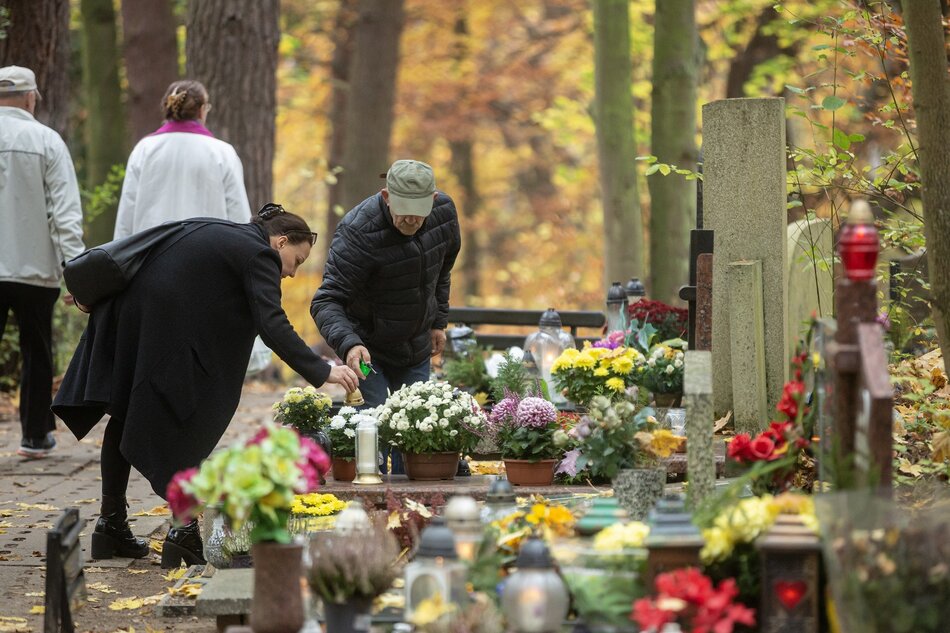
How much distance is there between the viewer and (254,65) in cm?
1190

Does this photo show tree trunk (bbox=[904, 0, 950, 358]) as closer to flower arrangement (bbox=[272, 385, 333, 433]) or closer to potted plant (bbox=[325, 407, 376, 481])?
potted plant (bbox=[325, 407, 376, 481])

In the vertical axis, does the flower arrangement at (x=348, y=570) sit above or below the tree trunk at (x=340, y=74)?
below

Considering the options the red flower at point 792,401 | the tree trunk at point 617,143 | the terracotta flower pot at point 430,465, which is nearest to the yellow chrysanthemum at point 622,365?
the terracotta flower pot at point 430,465

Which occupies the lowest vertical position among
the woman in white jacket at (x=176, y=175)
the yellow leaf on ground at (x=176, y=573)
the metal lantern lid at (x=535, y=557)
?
the yellow leaf on ground at (x=176, y=573)

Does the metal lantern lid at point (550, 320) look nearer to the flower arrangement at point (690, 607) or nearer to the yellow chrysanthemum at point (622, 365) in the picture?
the yellow chrysanthemum at point (622, 365)

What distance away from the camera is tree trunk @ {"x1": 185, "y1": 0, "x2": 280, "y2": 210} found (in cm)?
1176

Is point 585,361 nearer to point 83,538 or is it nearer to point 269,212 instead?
point 269,212

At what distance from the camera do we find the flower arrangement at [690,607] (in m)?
3.73

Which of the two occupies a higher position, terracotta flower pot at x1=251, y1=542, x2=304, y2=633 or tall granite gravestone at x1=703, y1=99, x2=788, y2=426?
tall granite gravestone at x1=703, y1=99, x2=788, y2=426

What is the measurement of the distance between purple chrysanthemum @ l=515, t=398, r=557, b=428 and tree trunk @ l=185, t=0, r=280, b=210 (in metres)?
6.52

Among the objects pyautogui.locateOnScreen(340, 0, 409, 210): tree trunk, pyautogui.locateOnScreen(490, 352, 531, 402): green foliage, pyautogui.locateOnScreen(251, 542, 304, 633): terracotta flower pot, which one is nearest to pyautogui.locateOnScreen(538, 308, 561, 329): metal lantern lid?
pyautogui.locateOnScreen(490, 352, 531, 402): green foliage

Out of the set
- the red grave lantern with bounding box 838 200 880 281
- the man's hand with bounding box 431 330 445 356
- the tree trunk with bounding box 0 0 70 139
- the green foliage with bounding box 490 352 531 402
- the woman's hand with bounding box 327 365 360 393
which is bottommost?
the green foliage with bounding box 490 352 531 402

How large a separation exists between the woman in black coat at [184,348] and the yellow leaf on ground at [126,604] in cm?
55

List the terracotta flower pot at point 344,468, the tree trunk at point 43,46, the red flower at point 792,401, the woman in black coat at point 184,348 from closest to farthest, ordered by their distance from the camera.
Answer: the red flower at point 792,401 → the woman in black coat at point 184,348 → the terracotta flower pot at point 344,468 → the tree trunk at point 43,46
